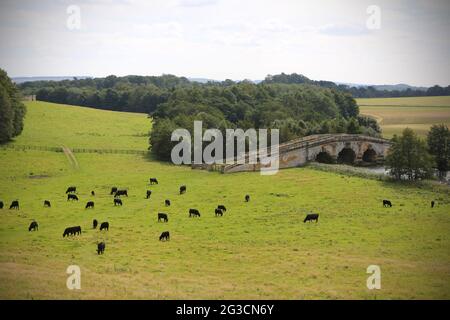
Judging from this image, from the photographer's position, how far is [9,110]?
83.6 meters

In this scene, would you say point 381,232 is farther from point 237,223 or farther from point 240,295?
point 240,295

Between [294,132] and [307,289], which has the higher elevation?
[294,132]

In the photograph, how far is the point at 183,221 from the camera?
4678 cm

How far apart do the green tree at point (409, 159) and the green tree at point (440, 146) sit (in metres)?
12.3

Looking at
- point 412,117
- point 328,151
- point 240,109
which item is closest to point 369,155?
point 328,151

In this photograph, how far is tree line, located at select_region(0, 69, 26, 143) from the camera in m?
82.9

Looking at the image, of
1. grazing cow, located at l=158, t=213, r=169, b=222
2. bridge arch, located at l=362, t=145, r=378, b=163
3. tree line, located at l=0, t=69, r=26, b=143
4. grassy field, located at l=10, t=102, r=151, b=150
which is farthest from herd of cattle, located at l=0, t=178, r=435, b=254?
bridge arch, located at l=362, t=145, r=378, b=163

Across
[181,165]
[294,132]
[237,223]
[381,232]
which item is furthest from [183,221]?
[294,132]

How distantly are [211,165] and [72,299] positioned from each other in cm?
4731

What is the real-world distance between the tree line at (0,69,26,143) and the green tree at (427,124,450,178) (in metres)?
63.2

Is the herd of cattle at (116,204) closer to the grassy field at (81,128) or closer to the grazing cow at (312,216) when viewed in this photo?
the grazing cow at (312,216)

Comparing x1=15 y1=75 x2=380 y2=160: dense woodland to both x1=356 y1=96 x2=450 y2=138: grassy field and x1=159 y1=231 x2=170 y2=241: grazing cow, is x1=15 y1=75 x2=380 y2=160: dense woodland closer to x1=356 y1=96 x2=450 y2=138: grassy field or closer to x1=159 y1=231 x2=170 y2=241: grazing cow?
x1=356 y1=96 x2=450 y2=138: grassy field

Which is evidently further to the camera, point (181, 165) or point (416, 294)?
point (181, 165)
